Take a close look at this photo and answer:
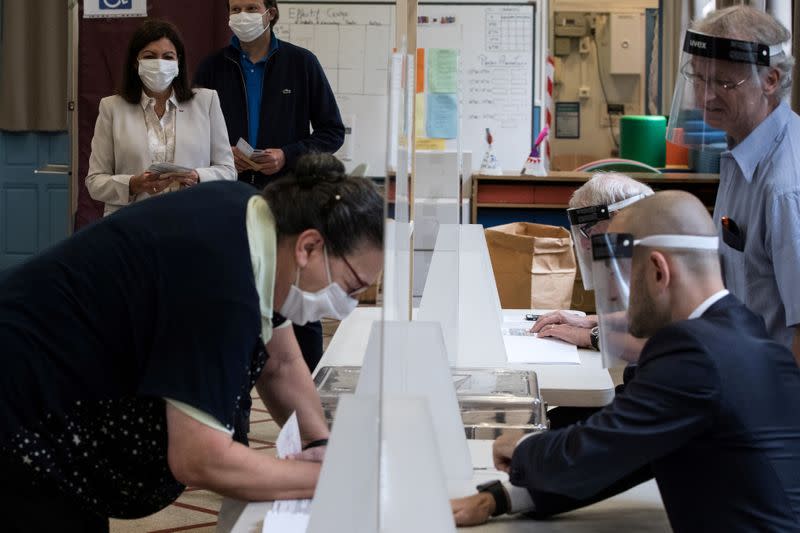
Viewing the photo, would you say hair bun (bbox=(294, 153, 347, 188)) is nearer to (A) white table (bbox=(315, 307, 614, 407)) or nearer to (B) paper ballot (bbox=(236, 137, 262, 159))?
A: (A) white table (bbox=(315, 307, 614, 407))

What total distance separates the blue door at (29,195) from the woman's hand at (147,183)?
435 centimetres

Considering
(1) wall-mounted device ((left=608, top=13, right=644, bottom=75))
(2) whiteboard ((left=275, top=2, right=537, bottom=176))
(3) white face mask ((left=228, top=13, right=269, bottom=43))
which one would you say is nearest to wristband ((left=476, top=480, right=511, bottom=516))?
(3) white face mask ((left=228, top=13, right=269, bottom=43))

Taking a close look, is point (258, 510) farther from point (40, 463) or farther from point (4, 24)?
point (4, 24)

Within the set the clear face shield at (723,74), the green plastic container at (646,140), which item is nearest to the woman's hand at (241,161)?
the clear face shield at (723,74)

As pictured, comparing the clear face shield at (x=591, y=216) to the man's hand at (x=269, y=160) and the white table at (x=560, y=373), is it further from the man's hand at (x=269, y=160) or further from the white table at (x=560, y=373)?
the man's hand at (x=269, y=160)

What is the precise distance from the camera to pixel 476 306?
275cm

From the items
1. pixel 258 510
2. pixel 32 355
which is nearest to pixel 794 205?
pixel 258 510

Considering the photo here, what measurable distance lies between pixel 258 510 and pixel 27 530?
35cm

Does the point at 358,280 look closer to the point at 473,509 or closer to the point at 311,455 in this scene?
the point at 311,455

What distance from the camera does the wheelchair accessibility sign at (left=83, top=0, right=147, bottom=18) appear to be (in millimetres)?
4488

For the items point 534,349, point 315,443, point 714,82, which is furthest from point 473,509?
point 714,82

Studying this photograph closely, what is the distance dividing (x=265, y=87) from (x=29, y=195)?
14.0 ft

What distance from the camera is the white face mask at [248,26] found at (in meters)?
3.47

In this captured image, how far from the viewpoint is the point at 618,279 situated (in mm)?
1589
